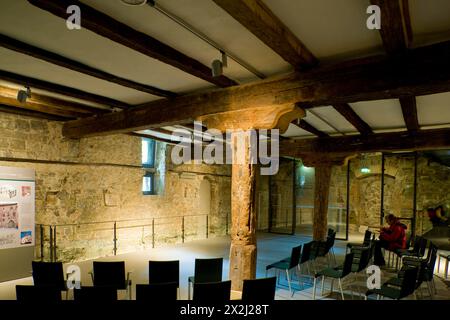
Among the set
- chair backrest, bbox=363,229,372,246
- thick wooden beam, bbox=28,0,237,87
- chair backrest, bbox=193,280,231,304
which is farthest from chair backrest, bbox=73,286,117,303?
chair backrest, bbox=363,229,372,246

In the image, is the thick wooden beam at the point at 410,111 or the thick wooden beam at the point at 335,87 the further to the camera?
the thick wooden beam at the point at 410,111

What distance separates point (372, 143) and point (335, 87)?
440 centimetres

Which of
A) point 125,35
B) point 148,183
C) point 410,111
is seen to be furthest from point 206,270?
point 148,183

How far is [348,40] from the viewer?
2941mm

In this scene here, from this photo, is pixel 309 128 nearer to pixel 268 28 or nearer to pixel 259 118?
pixel 259 118

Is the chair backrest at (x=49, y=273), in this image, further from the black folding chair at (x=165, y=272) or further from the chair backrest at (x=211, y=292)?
the chair backrest at (x=211, y=292)

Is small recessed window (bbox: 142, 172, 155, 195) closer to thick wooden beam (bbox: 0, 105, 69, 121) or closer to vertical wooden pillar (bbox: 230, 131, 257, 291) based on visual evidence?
thick wooden beam (bbox: 0, 105, 69, 121)

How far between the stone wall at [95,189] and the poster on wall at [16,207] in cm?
53

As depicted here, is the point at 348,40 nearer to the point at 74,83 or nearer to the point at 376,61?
the point at 376,61

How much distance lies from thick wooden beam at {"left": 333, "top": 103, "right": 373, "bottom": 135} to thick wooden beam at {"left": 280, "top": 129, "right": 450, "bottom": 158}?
29 cm

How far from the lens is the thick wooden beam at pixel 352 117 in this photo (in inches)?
197

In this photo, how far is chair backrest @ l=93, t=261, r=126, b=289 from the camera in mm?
3852

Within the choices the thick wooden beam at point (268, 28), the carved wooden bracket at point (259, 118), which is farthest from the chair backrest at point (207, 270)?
the thick wooden beam at point (268, 28)
